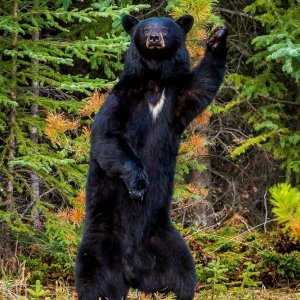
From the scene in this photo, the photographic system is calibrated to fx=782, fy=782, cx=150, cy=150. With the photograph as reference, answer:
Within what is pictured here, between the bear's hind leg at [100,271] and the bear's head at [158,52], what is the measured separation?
126 centimetres

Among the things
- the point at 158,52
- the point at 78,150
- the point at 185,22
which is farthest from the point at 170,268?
the point at 78,150

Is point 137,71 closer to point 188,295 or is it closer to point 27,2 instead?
point 188,295

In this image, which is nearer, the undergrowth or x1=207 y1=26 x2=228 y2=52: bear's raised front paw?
x1=207 y1=26 x2=228 y2=52: bear's raised front paw

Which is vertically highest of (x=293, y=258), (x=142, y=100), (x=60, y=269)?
(x=142, y=100)

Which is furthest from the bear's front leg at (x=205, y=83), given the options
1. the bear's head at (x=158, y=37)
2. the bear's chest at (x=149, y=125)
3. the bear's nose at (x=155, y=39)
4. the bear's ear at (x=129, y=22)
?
the bear's ear at (x=129, y=22)

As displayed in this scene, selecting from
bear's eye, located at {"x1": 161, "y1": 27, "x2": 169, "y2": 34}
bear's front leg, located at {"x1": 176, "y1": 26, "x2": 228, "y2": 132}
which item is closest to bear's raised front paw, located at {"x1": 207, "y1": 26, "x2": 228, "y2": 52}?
bear's front leg, located at {"x1": 176, "y1": 26, "x2": 228, "y2": 132}

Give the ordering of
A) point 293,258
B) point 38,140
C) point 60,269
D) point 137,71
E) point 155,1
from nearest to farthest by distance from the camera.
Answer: point 137,71 < point 293,258 < point 60,269 < point 38,140 < point 155,1

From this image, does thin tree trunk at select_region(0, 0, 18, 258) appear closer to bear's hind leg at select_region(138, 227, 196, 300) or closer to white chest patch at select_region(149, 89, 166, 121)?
white chest patch at select_region(149, 89, 166, 121)

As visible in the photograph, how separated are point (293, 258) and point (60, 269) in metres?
2.40

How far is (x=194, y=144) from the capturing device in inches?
313

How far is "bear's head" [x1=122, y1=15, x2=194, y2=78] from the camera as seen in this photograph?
5.70 metres

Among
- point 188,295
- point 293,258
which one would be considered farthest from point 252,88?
point 188,295

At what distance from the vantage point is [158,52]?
5.69 metres

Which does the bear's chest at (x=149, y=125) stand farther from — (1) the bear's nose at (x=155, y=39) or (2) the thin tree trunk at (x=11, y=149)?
(2) the thin tree trunk at (x=11, y=149)
